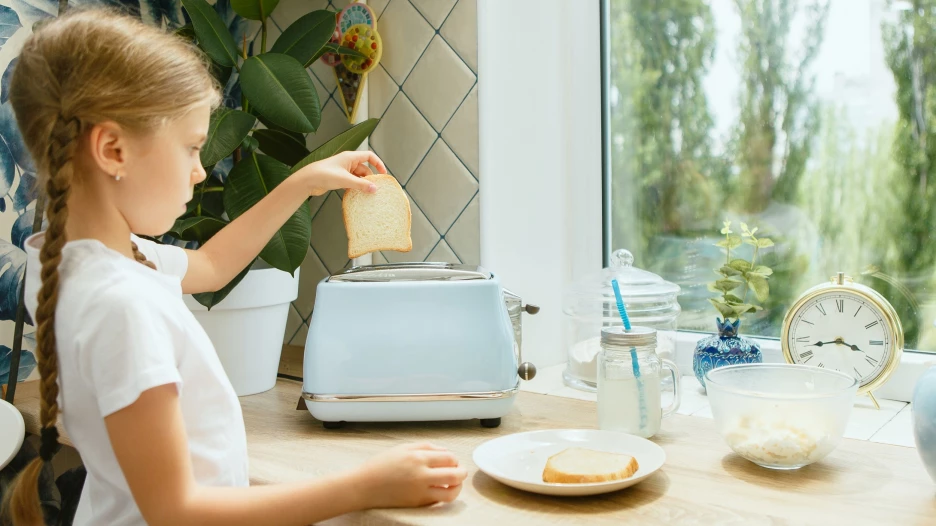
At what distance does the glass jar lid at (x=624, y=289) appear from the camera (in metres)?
1.35

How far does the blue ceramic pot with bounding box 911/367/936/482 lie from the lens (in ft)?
2.69

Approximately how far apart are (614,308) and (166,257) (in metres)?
0.76

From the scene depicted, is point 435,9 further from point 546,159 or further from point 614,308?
point 614,308

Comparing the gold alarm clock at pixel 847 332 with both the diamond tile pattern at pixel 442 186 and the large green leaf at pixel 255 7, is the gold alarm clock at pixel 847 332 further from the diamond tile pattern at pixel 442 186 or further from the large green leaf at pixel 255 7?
the large green leaf at pixel 255 7

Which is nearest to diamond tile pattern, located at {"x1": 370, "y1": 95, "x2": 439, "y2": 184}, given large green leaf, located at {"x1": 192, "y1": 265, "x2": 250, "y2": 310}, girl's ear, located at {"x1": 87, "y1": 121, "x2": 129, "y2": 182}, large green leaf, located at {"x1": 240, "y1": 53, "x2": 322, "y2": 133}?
large green leaf, located at {"x1": 240, "y1": 53, "x2": 322, "y2": 133}

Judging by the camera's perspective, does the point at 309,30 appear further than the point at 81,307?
Yes

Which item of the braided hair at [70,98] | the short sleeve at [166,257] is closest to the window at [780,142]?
the short sleeve at [166,257]

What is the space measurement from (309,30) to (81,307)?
2.43ft

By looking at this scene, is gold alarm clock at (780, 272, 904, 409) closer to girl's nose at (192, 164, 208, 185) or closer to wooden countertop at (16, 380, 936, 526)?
wooden countertop at (16, 380, 936, 526)

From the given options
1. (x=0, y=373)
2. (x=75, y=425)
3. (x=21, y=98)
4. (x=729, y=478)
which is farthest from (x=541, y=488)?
(x=0, y=373)

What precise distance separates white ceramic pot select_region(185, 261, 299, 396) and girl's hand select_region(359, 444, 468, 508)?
1.85ft

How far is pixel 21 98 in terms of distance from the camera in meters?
0.80

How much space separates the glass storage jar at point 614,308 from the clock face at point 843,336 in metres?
0.21

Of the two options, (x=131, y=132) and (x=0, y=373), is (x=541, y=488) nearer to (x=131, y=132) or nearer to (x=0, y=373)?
(x=131, y=132)
